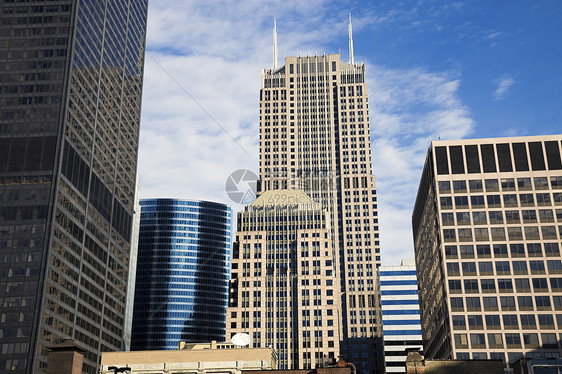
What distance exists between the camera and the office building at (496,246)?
13575cm

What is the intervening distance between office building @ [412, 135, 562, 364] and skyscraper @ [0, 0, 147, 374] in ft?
290

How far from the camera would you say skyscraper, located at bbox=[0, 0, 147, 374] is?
144 metres

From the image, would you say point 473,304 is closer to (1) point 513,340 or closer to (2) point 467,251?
(1) point 513,340

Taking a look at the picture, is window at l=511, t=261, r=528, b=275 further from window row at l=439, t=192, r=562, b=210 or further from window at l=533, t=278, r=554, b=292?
window row at l=439, t=192, r=562, b=210

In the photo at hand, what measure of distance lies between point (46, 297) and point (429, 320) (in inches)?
3771

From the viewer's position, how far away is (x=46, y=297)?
474ft

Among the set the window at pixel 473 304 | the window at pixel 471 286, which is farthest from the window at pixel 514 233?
the window at pixel 473 304

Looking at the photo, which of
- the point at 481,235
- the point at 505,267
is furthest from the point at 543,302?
the point at 481,235

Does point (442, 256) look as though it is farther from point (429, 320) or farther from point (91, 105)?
point (91, 105)

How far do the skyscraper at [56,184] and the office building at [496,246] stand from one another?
290 ft

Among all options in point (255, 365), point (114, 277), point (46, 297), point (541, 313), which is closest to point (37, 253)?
point (46, 297)

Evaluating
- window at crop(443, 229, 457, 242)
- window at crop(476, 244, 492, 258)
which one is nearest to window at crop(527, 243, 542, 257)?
window at crop(476, 244, 492, 258)

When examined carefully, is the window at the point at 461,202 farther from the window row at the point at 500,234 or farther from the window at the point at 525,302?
the window at the point at 525,302

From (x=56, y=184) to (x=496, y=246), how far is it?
10242 centimetres
